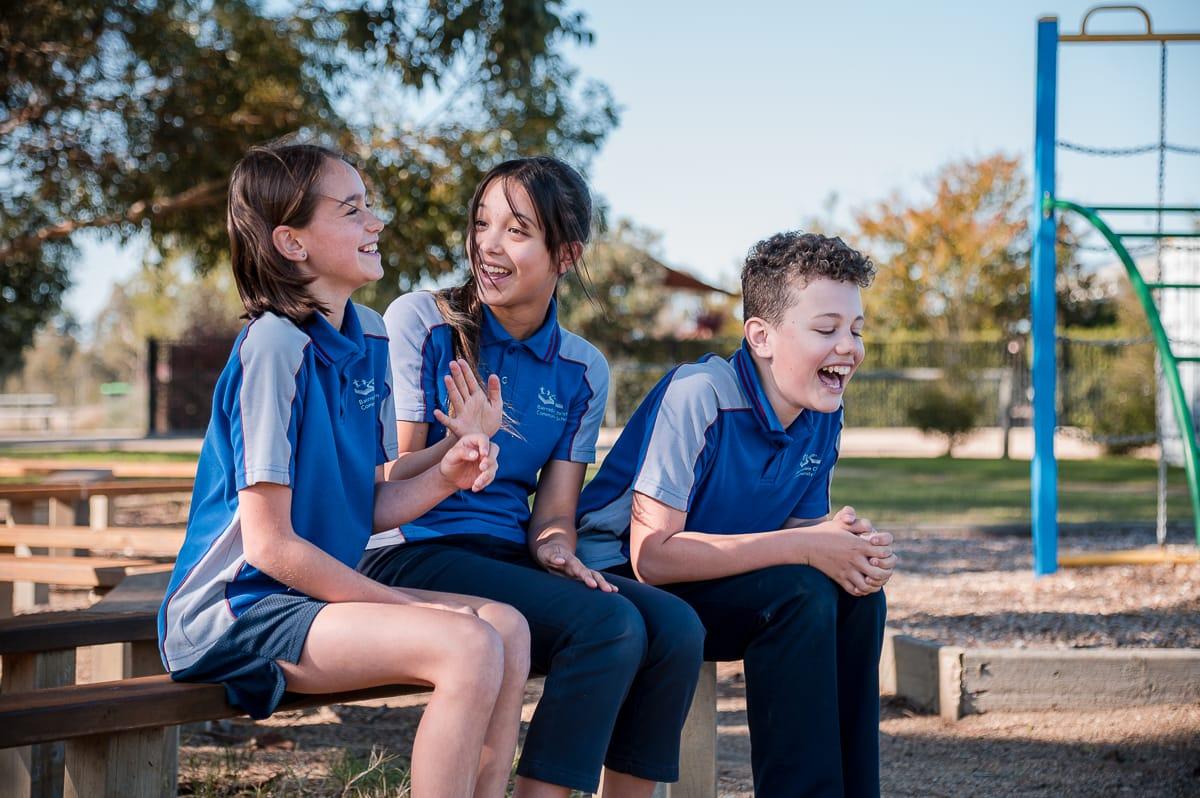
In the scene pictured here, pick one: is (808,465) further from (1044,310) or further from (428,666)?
(1044,310)

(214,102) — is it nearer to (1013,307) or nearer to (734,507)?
(734,507)

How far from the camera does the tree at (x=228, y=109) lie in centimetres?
938

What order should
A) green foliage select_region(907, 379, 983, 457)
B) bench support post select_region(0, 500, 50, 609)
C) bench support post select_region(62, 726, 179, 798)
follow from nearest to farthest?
bench support post select_region(62, 726, 179, 798), bench support post select_region(0, 500, 50, 609), green foliage select_region(907, 379, 983, 457)

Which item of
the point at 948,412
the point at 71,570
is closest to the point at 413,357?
the point at 71,570

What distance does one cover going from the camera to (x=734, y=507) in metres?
2.57

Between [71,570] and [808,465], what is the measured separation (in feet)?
7.06

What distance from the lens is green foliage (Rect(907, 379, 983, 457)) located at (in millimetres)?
15773

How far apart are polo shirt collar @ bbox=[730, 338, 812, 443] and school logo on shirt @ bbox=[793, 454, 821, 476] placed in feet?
0.23

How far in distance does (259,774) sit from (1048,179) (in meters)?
4.62

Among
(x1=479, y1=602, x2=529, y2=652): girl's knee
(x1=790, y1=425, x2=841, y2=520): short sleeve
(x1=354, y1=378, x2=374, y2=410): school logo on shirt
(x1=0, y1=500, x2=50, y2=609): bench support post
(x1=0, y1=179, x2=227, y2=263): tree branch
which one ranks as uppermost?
(x1=0, y1=179, x2=227, y2=263): tree branch

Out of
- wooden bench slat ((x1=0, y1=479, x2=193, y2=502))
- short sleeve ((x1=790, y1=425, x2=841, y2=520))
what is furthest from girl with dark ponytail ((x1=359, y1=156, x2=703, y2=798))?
wooden bench slat ((x1=0, y1=479, x2=193, y2=502))

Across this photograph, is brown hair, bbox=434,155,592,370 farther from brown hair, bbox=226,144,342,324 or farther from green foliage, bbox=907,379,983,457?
green foliage, bbox=907,379,983,457

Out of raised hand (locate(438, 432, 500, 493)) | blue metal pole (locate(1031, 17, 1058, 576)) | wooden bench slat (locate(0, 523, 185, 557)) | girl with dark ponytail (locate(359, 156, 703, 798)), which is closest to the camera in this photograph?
girl with dark ponytail (locate(359, 156, 703, 798))

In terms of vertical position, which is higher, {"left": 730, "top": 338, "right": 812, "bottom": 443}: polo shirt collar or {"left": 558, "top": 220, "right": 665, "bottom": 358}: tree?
{"left": 558, "top": 220, "right": 665, "bottom": 358}: tree
